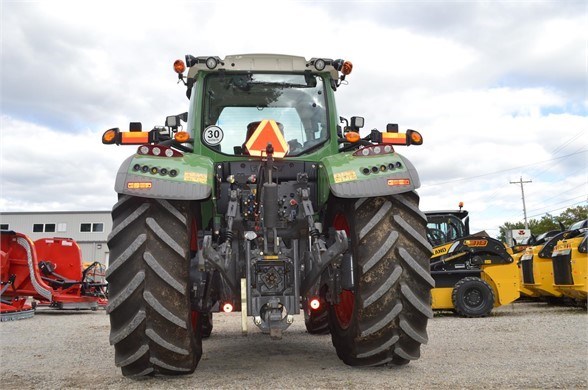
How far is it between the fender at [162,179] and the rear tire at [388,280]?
121 cm

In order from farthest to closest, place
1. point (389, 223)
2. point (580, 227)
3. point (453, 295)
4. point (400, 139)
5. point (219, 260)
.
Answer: point (580, 227) < point (453, 295) < point (400, 139) < point (389, 223) < point (219, 260)

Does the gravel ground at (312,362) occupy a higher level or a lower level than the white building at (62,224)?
lower

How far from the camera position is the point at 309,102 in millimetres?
5172

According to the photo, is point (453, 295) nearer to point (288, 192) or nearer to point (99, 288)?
point (288, 192)

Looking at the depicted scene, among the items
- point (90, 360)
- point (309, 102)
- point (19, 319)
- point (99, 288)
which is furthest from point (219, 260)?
point (99, 288)

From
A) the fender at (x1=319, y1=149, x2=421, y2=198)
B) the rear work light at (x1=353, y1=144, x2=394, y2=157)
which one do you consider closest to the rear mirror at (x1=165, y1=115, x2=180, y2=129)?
the fender at (x1=319, y1=149, x2=421, y2=198)

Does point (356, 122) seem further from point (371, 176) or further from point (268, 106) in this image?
point (371, 176)

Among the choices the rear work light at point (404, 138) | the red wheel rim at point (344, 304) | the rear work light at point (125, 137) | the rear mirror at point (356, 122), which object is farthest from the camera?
the rear mirror at point (356, 122)

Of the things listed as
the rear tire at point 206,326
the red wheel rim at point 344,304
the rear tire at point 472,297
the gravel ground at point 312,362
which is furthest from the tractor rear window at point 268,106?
the rear tire at point 472,297

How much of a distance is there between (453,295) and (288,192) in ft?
24.5

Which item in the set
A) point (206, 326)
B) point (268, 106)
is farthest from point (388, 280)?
point (206, 326)

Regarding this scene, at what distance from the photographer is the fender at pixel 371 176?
400cm

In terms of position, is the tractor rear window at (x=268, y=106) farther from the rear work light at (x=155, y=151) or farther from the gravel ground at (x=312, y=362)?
the gravel ground at (x=312, y=362)

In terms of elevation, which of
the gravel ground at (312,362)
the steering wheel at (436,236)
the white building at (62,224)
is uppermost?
the white building at (62,224)
